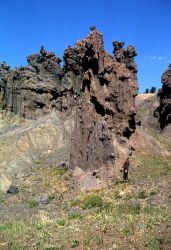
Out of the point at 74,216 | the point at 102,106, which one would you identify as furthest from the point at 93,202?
the point at 102,106

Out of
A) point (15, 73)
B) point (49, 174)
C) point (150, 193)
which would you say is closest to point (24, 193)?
point (49, 174)

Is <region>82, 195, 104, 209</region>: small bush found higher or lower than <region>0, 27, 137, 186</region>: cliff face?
lower

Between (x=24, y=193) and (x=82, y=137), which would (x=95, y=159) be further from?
(x=24, y=193)

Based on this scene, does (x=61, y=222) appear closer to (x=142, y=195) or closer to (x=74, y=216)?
(x=74, y=216)

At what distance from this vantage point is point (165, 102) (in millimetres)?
79875

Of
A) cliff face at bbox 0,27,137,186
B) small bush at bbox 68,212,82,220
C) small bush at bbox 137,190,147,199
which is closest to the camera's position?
small bush at bbox 68,212,82,220

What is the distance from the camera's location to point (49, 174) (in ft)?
162

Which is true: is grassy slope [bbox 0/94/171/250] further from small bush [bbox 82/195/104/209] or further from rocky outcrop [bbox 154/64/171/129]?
rocky outcrop [bbox 154/64/171/129]

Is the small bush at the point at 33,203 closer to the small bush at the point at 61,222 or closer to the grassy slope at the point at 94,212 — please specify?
the grassy slope at the point at 94,212

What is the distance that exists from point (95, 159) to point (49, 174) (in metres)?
8.08

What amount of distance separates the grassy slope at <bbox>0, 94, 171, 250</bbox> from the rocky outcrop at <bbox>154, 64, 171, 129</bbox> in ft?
87.3

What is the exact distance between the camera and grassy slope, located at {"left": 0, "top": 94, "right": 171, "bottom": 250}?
24.2 m

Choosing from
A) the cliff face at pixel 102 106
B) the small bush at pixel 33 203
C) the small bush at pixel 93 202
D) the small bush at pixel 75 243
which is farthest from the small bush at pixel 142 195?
the small bush at pixel 75 243

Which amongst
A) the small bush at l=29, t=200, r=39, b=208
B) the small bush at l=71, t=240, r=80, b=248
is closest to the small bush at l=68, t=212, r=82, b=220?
the small bush at l=71, t=240, r=80, b=248
